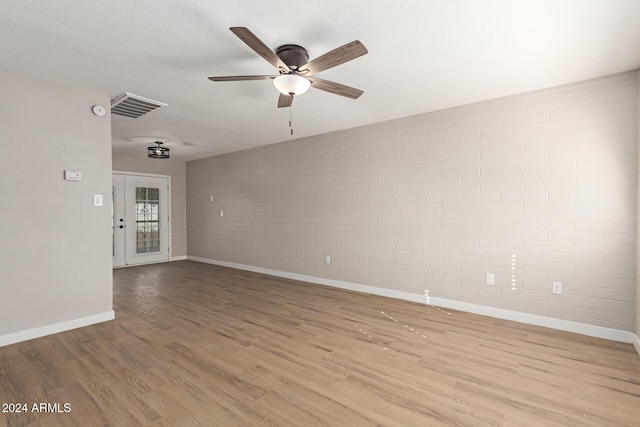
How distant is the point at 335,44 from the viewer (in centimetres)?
245

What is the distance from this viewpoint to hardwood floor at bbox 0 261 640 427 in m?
1.92

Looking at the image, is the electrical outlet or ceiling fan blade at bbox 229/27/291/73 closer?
ceiling fan blade at bbox 229/27/291/73

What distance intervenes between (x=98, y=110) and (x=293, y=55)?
255 centimetres

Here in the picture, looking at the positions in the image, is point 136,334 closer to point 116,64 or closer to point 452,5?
point 116,64

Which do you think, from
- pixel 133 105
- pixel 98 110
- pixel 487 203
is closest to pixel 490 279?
pixel 487 203

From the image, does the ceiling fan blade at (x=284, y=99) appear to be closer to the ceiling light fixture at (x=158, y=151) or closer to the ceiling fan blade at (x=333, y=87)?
the ceiling fan blade at (x=333, y=87)

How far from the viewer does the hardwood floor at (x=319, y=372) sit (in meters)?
1.92

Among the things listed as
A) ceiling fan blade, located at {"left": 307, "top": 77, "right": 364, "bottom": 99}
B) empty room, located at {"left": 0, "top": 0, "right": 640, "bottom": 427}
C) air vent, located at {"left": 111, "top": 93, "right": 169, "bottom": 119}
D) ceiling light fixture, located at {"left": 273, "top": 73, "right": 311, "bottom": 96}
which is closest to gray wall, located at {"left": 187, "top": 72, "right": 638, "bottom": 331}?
empty room, located at {"left": 0, "top": 0, "right": 640, "bottom": 427}

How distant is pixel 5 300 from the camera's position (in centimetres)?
290

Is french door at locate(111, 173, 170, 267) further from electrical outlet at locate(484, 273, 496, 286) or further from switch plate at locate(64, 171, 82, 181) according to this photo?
electrical outlet at locate(484, 273, 496, 286)

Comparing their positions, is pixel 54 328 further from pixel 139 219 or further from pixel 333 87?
pixel 139 219

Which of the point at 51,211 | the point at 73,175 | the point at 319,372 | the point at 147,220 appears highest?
the point at 73,175

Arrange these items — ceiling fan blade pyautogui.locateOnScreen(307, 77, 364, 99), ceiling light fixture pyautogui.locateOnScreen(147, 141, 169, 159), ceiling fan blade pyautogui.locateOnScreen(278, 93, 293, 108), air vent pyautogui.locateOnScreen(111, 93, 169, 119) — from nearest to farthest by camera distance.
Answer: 1. ceiling fan blade pyautogui.locateOnScreen(307, 77, 364, 99)
2. ceiling fan blade pyautogui.locateOnScreen(278, 93, 293, 108)
3. air vent pyautogui.locateOnScreen(111, 93, 169, 119)
4. ceiling light fixture pyautogui.locateOnScreen(147, 141, 169, 159)

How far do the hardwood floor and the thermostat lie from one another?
242 centimetres
